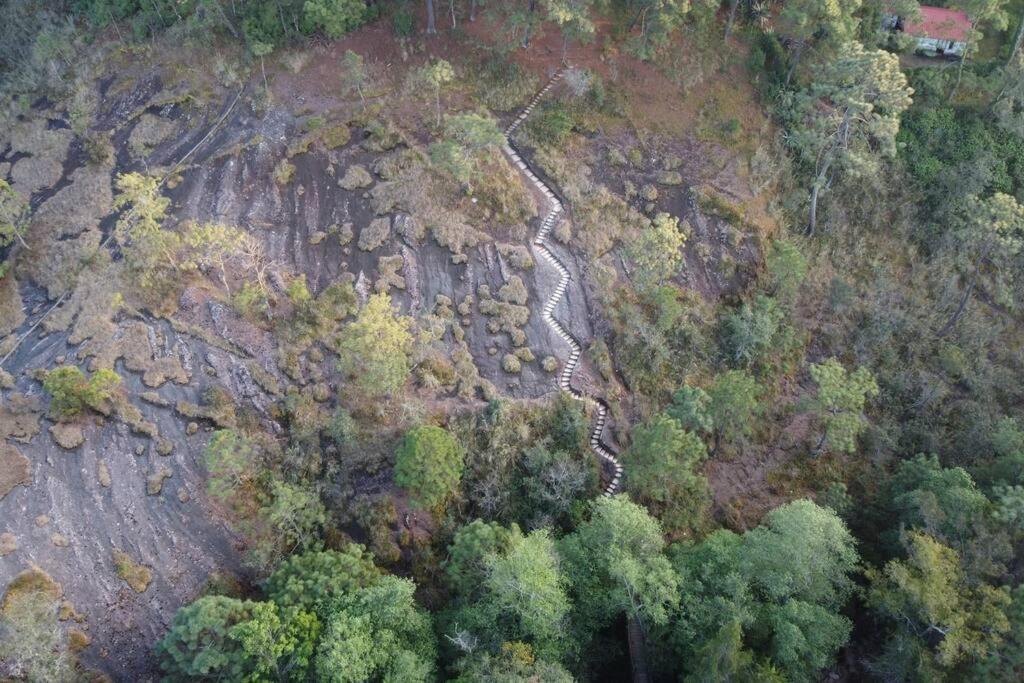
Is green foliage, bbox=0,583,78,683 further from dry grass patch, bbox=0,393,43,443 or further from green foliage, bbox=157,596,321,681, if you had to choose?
dry grass patch, bbox=0,393,43,443

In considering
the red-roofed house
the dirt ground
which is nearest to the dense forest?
the dirt ground

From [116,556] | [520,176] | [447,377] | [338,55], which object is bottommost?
[116,556]

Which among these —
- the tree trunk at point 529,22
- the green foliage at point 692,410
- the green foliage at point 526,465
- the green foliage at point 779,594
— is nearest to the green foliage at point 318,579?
the green foliage at point 526,465

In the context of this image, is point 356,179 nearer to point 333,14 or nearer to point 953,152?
point 333,14

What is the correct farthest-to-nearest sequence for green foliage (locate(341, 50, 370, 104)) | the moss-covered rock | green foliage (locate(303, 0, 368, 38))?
green foliage (locate(303, 0, 368, 38)) < green foliage (locate(341, 50, 370, 104)) < the moss-covered rock

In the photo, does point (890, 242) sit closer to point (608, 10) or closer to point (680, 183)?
point (680, 183)

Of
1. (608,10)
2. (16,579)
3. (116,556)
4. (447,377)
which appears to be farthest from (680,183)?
(16,579)
